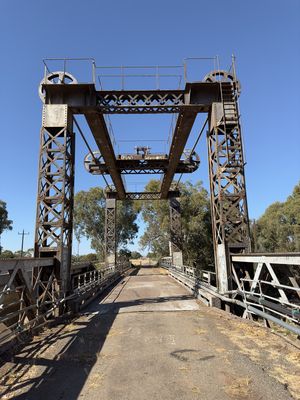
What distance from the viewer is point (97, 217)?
6250 cm

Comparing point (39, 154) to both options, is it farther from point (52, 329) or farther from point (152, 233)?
point (152, 233)

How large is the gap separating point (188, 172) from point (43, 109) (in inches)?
595

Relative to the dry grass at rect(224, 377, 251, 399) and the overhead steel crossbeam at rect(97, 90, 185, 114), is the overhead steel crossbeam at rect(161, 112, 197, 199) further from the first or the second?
the dry grass at rect(224, 377, 251, 399)

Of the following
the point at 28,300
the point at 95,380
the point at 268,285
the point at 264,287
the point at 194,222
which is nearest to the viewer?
the point at 95,380

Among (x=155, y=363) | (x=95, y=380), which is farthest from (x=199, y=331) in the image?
(x=95, y=380)

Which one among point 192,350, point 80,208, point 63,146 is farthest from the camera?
point 80,208

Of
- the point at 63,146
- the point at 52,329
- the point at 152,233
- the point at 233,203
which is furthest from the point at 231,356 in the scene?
the point at 152,233

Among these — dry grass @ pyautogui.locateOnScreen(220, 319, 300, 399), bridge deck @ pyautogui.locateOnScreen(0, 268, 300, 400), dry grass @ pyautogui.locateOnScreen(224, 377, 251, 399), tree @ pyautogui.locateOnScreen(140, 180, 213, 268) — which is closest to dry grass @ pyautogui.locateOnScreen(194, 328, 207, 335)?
bridge deck @ pyautogui.locateOnScreen(0, 268, 300, 400)

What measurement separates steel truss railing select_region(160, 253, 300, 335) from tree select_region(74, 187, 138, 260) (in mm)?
50073

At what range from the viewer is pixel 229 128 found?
12453 mm

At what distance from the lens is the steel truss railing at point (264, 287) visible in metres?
6.39

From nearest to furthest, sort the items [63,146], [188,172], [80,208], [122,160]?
[63,146], [122,160], [188,172], [80,208]

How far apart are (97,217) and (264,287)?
55.4m

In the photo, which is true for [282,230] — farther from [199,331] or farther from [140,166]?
[199,331]
